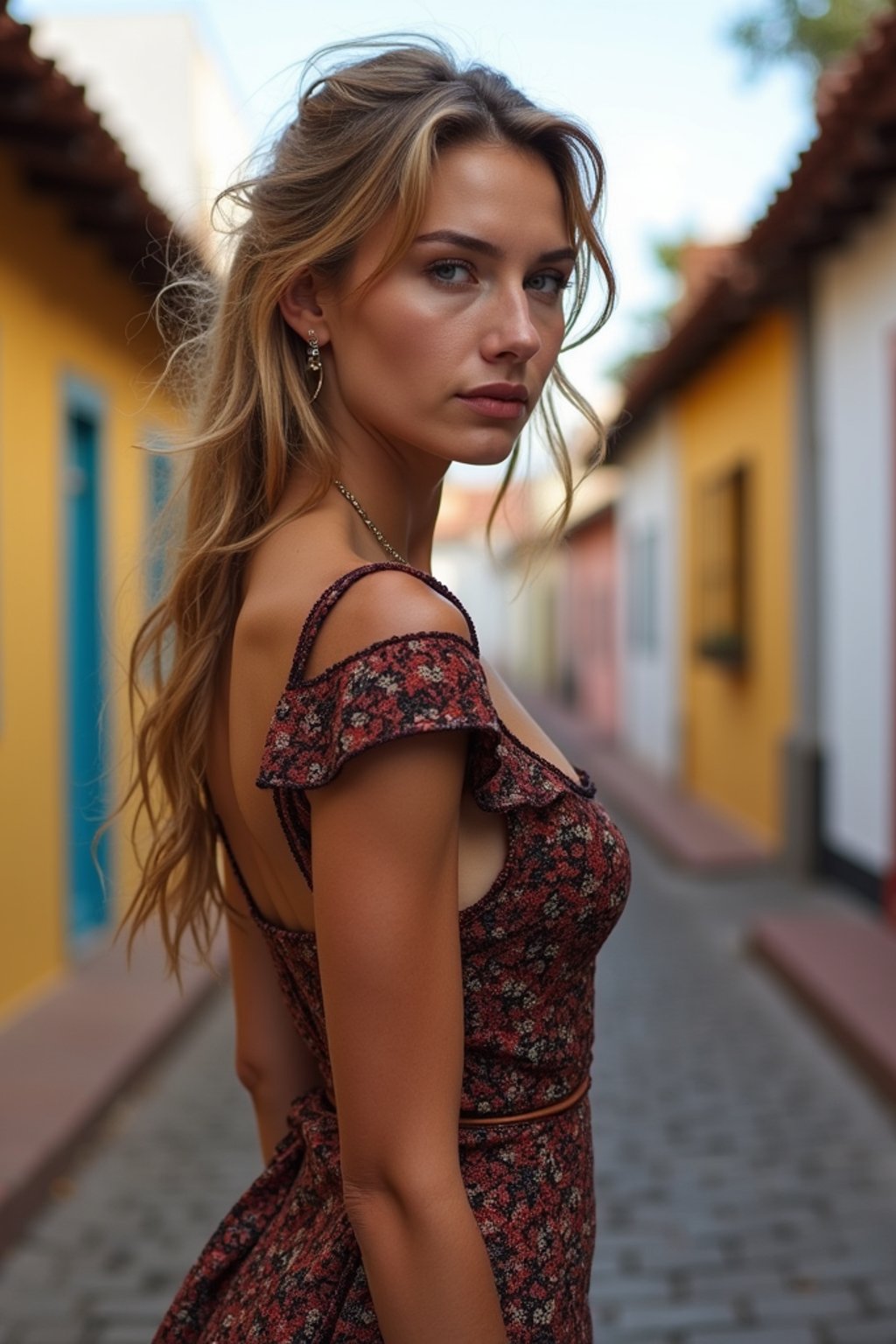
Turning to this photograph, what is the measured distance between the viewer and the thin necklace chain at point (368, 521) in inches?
54.2

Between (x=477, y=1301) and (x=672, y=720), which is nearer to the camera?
(x=477, y=1301)

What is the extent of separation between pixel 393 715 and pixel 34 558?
5.79 m

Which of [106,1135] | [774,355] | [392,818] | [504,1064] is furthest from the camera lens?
[774,355]

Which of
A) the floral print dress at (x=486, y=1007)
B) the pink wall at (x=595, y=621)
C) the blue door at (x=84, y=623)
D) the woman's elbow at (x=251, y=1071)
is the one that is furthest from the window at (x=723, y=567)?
the floral print dress at (x=486, y=1007)

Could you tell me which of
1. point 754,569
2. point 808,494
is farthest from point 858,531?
point 754,569

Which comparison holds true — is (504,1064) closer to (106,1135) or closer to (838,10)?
(106,1135)

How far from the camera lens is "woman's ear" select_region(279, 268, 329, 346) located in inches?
54.0

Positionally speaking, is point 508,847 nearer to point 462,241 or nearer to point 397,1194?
point 397,1194

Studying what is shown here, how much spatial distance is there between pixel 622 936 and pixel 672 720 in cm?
692

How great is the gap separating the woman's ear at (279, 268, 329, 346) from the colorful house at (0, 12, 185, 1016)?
408cm

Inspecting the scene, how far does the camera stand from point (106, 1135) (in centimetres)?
507

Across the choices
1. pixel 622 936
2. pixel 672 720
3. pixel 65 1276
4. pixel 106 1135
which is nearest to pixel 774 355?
pixel 622 936

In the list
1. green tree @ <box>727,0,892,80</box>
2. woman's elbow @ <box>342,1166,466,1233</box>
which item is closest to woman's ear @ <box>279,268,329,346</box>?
woman's elbow @ <box>342,1166,466,1233</box>

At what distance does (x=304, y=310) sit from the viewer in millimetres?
1375
